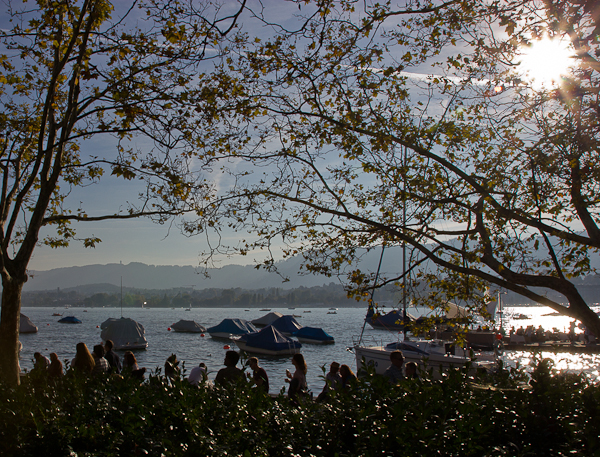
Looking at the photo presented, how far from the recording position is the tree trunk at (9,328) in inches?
279

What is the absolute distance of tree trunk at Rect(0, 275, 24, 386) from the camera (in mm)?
7098

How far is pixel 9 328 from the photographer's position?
7246 millimetres

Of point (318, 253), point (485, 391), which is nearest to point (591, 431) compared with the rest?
point (485, 391)

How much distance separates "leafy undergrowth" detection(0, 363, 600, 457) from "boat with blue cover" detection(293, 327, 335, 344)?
55094mm

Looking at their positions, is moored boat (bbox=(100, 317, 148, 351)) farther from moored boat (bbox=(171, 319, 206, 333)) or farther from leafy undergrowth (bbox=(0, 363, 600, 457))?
leafy undergrowth (bbox=(0, 363, 600, 457))

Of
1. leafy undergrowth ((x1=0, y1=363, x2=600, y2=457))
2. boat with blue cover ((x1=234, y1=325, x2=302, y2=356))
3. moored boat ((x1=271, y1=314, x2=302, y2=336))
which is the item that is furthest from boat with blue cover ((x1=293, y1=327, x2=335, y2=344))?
leafy undergrowth ((x1=0, y1=363, x2=600, y2=457))

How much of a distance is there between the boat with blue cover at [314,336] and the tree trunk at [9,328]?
173ft

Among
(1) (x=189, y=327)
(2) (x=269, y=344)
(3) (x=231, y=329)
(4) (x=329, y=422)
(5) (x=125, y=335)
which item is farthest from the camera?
(1) (x=189, y=327)

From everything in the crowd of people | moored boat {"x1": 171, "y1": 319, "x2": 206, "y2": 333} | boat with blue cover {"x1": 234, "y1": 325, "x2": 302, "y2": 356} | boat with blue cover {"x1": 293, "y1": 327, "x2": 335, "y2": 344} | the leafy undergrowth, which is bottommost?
moored boat {"x1": 171, "y1": 319, "x2": 206, "y2": 333}

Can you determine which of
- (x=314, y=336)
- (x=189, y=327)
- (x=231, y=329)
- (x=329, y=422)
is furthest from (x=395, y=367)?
(x=189, y=327)

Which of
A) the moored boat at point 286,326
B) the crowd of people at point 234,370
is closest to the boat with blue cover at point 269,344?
the moored boat at point 286,326

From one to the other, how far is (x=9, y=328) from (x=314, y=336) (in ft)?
174

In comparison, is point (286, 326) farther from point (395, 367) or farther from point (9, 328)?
point (9, 328)

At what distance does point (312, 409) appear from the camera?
4172mm
